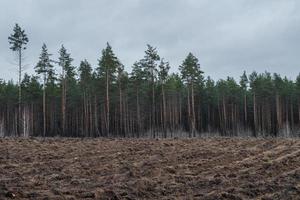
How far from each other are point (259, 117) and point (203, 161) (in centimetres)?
6722

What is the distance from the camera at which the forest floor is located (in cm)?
1431

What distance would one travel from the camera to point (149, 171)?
19.0 meters

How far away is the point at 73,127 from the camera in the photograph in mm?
84375

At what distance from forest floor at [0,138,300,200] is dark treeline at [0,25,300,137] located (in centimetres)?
4181

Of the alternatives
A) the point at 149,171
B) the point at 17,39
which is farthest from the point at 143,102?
the point at 149,171

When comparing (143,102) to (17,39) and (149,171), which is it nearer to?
(17,39)

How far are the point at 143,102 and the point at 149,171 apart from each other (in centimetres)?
6199

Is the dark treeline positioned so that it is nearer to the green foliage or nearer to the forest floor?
the green foliage

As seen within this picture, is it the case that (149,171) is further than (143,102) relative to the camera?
No

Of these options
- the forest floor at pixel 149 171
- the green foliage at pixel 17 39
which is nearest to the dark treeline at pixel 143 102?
the green foliage at pixel 17 39

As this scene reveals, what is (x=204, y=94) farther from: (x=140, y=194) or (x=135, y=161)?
(x=140, y=194)

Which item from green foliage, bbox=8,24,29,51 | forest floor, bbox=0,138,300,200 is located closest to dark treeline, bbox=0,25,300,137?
green foliage, bbox=8,24,29,51

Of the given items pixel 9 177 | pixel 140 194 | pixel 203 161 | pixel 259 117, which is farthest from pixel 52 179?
pixel 259 117

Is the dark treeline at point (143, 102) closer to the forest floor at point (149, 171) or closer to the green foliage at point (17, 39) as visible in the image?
the green foliage at point (17, 39)
